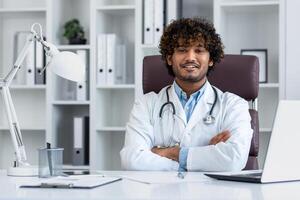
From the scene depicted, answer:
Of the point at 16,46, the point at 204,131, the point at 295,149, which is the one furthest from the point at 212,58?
the point at 16,46

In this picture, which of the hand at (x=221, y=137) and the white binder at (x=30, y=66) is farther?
the white binder at (x=30, y=66)

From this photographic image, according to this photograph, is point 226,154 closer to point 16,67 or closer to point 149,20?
point 16,67

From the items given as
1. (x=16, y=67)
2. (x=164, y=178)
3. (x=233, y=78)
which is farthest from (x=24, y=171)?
(x=233, y=78)

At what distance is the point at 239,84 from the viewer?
9.18ft

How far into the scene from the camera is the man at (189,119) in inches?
95.6

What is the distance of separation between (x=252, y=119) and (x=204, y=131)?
294 millimetres

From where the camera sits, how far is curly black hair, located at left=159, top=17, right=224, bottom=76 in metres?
2.79

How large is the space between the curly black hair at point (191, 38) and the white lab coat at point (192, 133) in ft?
0.55

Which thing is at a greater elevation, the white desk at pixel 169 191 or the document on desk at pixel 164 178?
the white desk at pixel 169 191

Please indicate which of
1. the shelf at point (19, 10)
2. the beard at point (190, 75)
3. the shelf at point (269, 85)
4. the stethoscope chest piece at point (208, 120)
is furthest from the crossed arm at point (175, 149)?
the shelf at point (19, 10)

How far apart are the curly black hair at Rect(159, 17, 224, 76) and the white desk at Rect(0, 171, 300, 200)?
1113 millimetres

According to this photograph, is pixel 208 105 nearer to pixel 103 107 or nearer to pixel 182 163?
pixel 182 163

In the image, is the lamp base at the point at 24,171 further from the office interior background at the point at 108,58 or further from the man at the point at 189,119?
the office interior background at the point at 108,58

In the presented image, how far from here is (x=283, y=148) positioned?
171cm
